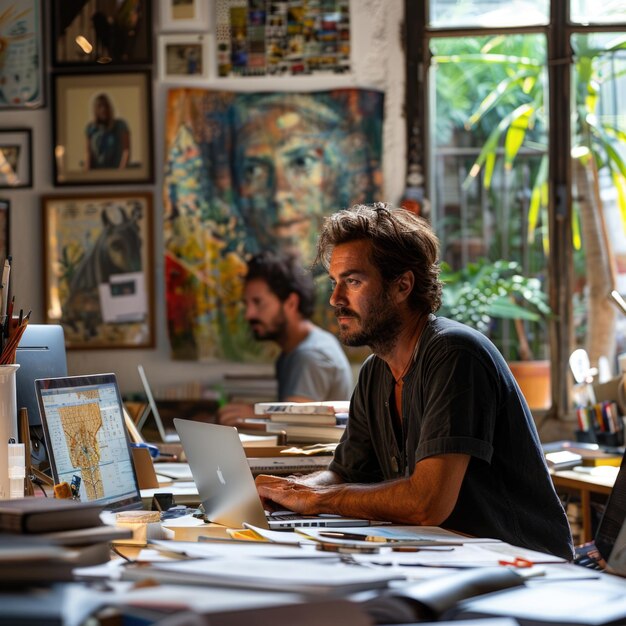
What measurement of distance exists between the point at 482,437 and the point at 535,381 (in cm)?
292

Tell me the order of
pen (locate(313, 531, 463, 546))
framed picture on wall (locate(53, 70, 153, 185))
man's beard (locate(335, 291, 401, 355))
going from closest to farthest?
pen (locate(313, 531, 463, 546)), man's beard (locate(335, 291, 401, 355)), framed picture on wall (locate(53, 70, 153, 185))

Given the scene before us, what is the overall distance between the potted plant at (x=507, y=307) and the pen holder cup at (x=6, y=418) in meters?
3.10

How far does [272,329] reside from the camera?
16.5 feet

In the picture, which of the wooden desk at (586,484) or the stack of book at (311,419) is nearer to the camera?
the stack of book at (311,419)

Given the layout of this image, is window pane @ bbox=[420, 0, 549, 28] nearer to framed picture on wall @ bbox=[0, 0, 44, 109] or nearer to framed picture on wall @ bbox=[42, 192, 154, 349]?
framed picture on wall @ bbox=[42, 192, 154, 349]

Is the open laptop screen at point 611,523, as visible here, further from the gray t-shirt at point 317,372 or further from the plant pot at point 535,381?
the plant pot at point 535,381

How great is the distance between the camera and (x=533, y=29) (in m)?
5.05

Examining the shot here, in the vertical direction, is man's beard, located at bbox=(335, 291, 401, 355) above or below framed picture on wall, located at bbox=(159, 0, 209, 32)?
below

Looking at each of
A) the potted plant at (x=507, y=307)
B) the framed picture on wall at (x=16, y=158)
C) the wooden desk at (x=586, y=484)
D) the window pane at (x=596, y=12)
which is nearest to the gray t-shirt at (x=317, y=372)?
the potted plant at (x=507, y=307)

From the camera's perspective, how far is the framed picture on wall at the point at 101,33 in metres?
5.07

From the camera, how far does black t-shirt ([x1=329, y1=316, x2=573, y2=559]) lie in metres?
2.26

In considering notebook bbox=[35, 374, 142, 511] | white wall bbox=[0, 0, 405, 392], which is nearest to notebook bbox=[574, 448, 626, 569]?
notebook bbox=[35, 374, 142, 511]

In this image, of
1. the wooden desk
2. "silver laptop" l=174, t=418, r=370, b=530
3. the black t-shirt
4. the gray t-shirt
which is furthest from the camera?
the gray t-shirt

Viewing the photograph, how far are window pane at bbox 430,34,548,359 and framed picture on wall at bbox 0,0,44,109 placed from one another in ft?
6.27
